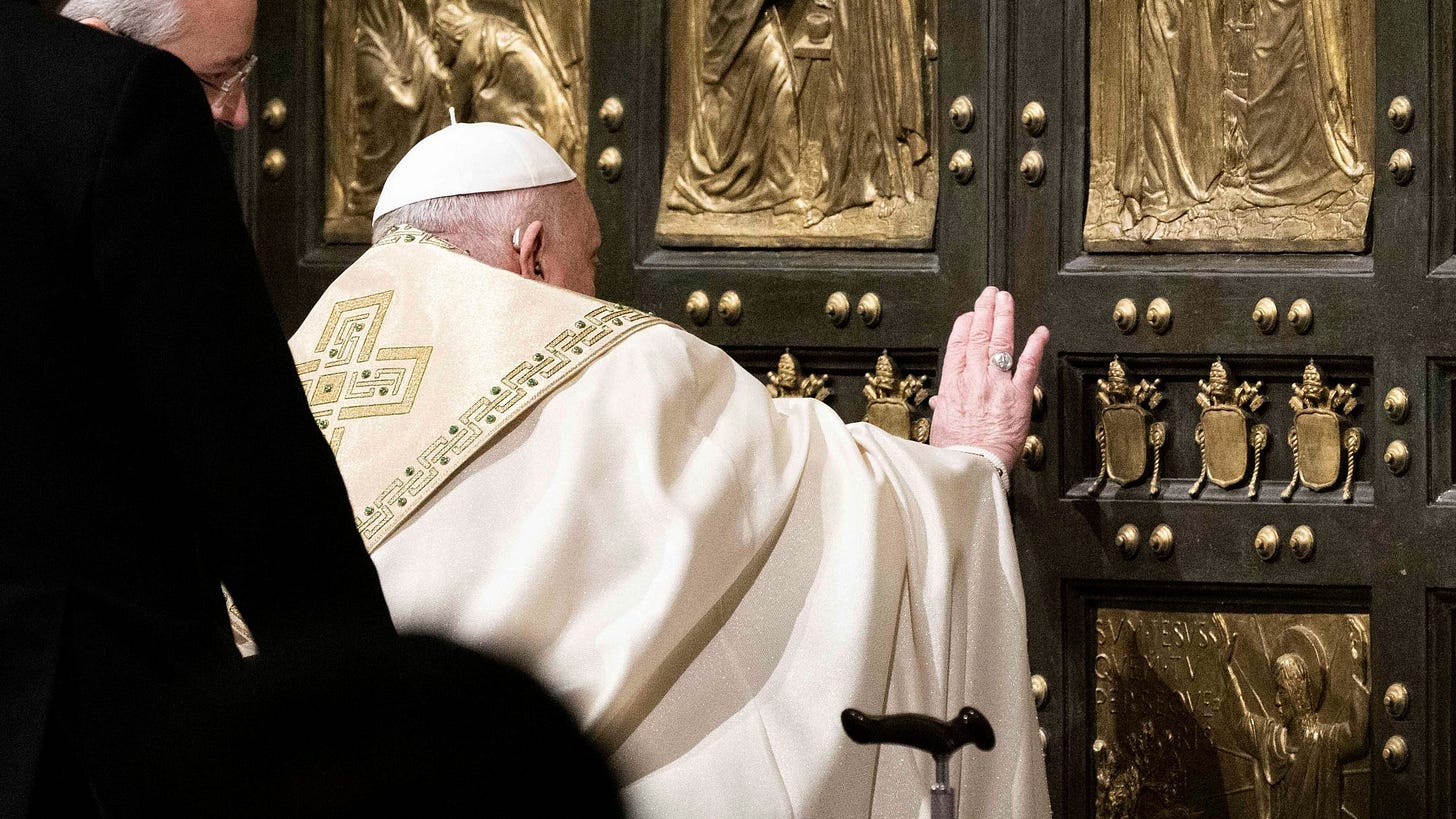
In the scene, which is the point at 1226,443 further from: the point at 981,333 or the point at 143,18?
the point at 143,18

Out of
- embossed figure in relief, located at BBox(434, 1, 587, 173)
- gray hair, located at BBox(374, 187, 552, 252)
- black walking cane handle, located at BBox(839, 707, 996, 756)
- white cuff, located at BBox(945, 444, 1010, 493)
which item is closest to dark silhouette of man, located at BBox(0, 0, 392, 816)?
black walking cane handle, located at BBox(839, 707, 996, 756)

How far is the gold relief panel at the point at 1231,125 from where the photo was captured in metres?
3.20

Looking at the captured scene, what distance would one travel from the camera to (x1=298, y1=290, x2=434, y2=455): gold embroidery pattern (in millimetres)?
2518

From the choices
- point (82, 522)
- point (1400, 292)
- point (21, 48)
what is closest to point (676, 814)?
point (82, 522)

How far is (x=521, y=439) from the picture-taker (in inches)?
97.0

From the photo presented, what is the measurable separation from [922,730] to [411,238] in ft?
4.09

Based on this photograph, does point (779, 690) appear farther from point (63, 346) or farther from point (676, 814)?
point (63, 346)

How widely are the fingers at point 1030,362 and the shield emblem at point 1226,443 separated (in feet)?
1.17

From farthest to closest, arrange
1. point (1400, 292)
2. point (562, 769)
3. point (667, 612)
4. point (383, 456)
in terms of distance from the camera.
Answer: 1. point (1400, 292)
2. point (383, 456)
3. point (667, 612)
4. point (562, 769)

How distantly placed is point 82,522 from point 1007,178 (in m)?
2.29

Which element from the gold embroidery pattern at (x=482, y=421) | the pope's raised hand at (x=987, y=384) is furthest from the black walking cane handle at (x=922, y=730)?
the pope's raised hand at (x=987, y=384)

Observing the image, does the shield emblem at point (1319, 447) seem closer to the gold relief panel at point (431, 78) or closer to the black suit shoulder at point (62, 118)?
the gold relief panel at point (431, 78)

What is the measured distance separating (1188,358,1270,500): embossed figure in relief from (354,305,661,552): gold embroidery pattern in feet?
3.90

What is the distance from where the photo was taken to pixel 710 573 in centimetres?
238
